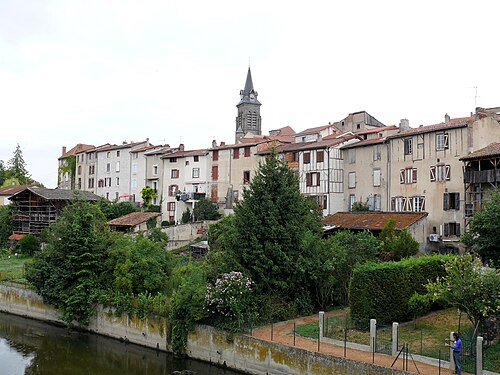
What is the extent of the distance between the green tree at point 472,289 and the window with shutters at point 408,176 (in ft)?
80.7

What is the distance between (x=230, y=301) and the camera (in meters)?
25.1

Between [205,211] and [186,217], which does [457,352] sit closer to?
[205,211]

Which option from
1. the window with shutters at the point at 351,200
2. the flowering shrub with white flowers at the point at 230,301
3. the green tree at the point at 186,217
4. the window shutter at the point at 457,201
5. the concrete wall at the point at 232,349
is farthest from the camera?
the green tree at the point at 186,217

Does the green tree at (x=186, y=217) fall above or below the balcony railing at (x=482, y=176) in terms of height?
below

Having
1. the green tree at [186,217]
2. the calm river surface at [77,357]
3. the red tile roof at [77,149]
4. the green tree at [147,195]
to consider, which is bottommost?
the calm river surface at [77,357]

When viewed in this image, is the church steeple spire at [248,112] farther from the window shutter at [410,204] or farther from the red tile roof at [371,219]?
the window shutter at [410,204]

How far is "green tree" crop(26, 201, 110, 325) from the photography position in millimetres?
33031

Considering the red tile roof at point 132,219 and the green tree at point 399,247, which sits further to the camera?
the red tile roof at point 132,219

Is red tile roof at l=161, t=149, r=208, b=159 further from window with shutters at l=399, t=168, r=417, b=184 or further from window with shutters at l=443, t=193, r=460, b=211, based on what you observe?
window with shutters at l=443, t=193, r=460, b=211

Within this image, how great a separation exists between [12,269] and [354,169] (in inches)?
1258

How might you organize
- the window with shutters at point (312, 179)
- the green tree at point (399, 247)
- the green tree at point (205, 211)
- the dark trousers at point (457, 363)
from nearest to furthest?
the dark trousers at point (457, 363)
the green tree at point (399, 247)
the window with shutters at point (312, 179)
the green tree at point (205, 211)

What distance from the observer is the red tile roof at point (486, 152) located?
3692 cm

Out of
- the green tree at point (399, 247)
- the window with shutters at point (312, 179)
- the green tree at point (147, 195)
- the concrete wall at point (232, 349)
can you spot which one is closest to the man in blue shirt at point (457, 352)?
the concrete wall at point (232, 349)

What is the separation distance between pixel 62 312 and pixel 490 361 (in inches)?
1030
